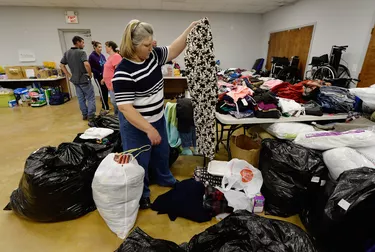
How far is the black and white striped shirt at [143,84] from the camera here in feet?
4.23

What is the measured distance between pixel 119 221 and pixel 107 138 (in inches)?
34.1

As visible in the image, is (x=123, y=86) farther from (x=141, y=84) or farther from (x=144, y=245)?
(x=144, y=245)

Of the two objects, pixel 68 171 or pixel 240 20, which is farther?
pixel 240 20

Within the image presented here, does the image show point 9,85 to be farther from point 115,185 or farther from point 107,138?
point 115,185

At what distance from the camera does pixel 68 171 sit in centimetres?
154

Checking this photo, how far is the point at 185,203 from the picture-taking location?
1708 millimetres

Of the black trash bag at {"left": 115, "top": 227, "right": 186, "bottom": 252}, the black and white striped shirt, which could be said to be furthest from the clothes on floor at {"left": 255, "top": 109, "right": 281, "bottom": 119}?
the black trash bag at {"left": 115, "top": 227, "right": 186, "bottom": 252}

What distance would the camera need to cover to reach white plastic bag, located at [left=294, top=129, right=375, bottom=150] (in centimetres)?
150

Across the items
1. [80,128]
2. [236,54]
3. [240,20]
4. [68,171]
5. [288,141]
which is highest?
[240,20]

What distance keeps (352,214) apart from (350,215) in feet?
0.04

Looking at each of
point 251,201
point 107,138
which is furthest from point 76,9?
point 251,201

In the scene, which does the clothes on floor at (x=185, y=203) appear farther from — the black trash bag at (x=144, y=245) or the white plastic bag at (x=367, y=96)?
the white plastic bag at (x=367, y=96)

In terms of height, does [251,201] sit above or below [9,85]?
below

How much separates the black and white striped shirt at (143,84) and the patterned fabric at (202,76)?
216 mm
